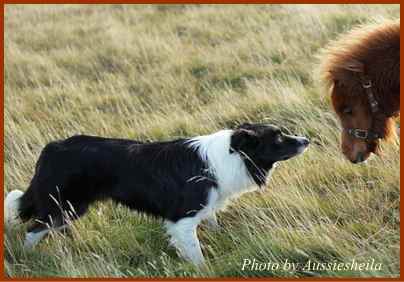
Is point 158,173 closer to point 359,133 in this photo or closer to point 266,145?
point 266,145

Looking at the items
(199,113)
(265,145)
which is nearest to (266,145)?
(265,145)

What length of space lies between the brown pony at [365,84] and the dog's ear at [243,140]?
0.69 m

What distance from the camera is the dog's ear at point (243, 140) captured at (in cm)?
446

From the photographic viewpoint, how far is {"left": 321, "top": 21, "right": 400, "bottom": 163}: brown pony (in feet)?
14.0

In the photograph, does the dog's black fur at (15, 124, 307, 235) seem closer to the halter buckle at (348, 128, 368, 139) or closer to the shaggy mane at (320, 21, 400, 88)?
the halter buckle at (348, 128, 368, 139)

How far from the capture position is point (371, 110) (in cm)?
434

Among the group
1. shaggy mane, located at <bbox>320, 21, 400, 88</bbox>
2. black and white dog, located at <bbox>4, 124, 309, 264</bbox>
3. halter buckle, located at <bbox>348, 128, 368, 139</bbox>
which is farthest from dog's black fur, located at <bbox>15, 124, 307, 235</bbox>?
shaggy mane, located at <bbox>320, 21, 400, 88</bbox>

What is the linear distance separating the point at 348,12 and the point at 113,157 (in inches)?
253

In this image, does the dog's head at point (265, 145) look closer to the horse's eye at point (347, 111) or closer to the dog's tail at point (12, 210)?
A: the horse's eye at point (347, 111)

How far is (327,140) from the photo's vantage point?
5609mm

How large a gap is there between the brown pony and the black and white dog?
399mm

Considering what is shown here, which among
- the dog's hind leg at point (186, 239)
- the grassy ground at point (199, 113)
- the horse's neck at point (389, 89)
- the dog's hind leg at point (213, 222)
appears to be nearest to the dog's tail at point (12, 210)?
the grassy ground at point (199, 113)

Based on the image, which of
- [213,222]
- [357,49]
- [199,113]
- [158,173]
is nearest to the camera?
[357,49]

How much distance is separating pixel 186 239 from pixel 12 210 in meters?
1.60
